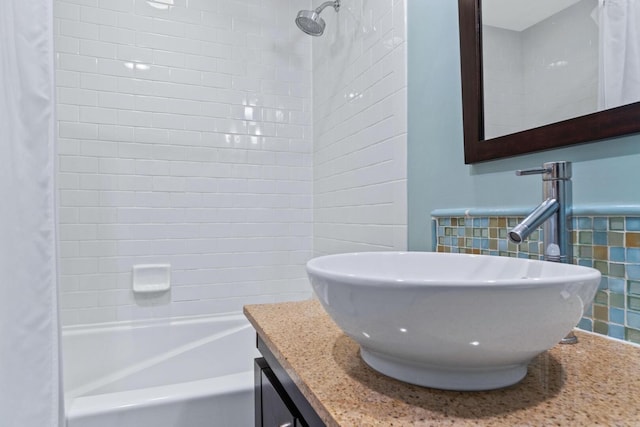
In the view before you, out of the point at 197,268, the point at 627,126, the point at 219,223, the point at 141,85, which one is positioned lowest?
the point at 197,268

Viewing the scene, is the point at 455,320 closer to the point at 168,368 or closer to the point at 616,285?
the point at 616,285

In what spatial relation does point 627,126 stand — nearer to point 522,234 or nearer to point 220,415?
point 522,234

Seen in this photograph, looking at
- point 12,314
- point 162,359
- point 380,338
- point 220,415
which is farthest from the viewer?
point 162,359

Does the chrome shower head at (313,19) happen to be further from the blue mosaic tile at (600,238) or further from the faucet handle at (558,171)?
the blue mosaic tile at (600,238)

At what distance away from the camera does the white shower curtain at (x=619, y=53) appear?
0.68 metres

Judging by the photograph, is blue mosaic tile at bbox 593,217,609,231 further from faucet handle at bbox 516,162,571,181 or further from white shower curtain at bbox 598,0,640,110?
white shower curtain at bbox 598,0,640,110

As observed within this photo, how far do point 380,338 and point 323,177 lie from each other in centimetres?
162

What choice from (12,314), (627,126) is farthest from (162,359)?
(627,126)

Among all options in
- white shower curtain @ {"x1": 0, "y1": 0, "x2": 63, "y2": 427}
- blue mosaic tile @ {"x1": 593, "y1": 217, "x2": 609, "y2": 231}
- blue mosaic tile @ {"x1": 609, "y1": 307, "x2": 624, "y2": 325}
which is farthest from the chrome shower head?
blue mosaic tile @ {"x1": 609, "y1": 307, "x2": 624, "y2": 325}

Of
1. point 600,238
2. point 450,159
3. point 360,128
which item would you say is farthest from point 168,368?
point 600,238

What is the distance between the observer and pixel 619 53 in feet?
2.32

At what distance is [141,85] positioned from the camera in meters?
1.89

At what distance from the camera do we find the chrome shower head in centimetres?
172

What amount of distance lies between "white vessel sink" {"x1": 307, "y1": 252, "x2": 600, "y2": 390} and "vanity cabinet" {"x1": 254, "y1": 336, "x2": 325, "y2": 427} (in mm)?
149
